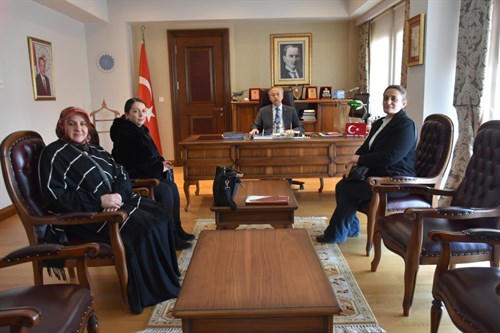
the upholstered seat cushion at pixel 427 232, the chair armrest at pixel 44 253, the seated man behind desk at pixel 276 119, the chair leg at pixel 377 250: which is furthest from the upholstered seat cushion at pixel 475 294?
the seated man behind desk at pixel 276 119

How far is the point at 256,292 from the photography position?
1487 mm

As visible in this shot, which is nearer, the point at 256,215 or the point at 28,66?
the point at 256,215

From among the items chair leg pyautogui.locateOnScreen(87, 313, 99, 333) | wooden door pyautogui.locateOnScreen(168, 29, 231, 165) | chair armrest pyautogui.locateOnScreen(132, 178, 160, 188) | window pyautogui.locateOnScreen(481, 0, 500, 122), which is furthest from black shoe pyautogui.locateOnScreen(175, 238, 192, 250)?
wooden door pyautogui.locateOnScreen(168, 29, 231, 165)

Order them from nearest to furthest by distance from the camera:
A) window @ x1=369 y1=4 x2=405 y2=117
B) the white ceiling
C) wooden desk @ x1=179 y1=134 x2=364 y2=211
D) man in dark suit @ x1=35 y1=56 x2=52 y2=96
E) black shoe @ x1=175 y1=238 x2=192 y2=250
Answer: black shoe @ x1=175 y1=238 x2=192 y2=250, wooden desk @ x1=179 y1=134 x2=364 y2=211, man in dark suit @ x1=35 y1=56 x2=52 y2=96, window @ x1=369 y1=4 x2=405 y2=117, the white ceiling

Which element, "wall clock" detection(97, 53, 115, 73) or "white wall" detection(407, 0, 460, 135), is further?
"wall clock" detection(97, 53, 115, 73)

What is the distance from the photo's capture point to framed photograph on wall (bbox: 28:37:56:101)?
14.6 feet

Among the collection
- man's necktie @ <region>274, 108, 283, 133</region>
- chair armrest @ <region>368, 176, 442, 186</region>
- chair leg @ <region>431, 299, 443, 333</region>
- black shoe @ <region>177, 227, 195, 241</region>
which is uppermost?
man's necktie @ <region>274, 108, 283, 133</region>

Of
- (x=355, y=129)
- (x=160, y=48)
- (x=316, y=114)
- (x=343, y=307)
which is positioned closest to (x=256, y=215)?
(x=343, y=307)

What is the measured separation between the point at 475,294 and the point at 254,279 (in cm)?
83

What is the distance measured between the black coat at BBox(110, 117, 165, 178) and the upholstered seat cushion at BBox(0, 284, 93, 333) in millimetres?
1518

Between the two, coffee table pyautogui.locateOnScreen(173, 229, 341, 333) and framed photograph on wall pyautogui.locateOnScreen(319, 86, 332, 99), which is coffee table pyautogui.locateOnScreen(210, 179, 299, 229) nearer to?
coffee table pyautogui.locateOnScreen(173, 229, 341, 333)

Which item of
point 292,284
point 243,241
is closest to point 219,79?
point 243,241

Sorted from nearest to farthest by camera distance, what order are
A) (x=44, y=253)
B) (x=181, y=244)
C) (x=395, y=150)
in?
(x=44, y=253), (x=395, y=150), (x=181, y=244)

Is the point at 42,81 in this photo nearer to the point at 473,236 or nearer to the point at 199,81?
the point at 199,81
